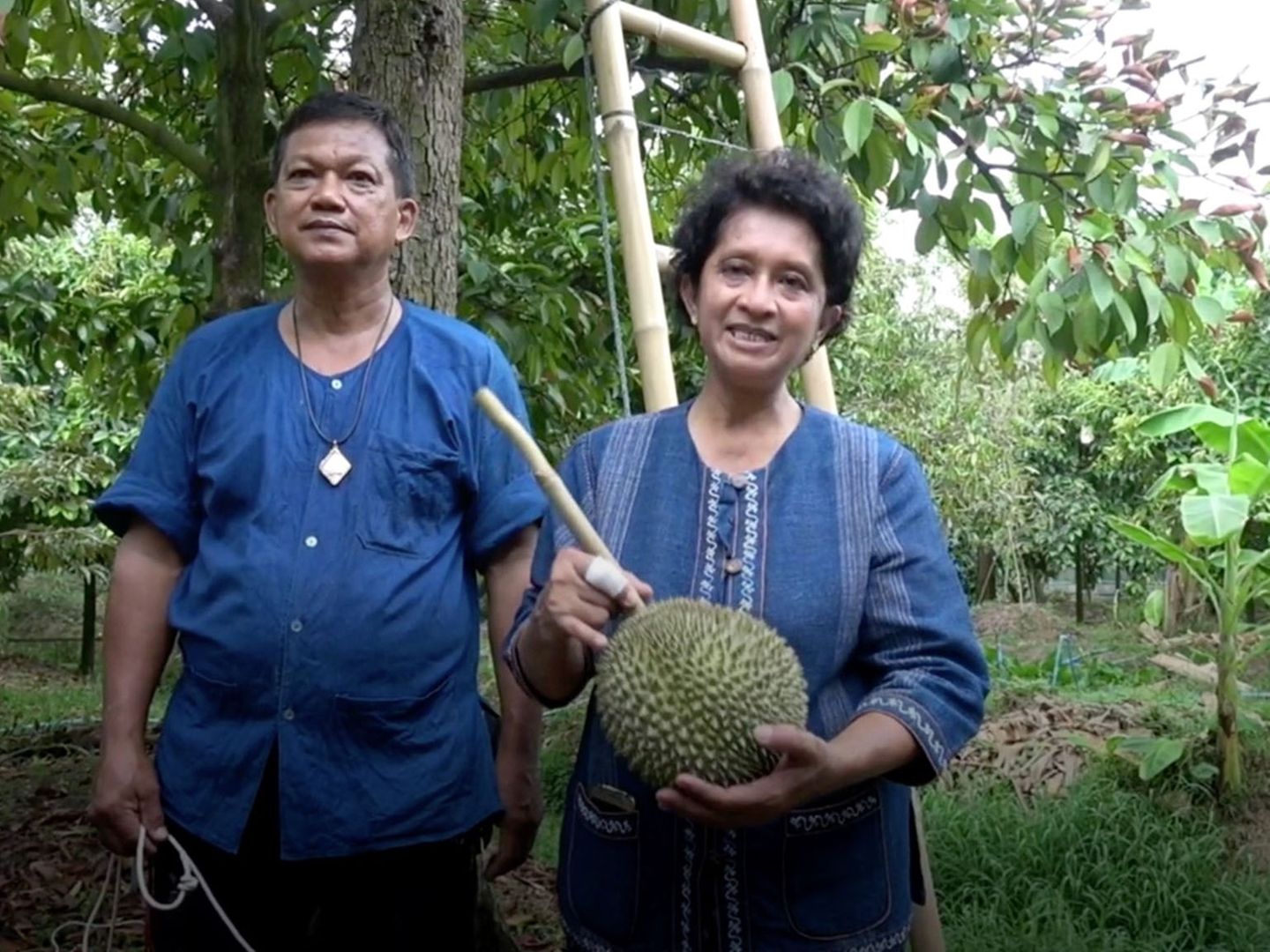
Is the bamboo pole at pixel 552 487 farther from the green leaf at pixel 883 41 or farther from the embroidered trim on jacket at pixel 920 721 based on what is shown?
the green leaf at pixel 883 41

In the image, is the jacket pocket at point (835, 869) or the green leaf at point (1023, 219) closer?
the jacket pocket at point (835, 869)

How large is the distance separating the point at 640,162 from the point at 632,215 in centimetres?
19

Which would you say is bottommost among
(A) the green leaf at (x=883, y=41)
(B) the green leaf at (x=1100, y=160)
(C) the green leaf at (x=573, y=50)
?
(B) the green leaf at (x=1100, y=160)

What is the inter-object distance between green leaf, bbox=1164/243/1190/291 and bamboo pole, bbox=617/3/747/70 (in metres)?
1.02

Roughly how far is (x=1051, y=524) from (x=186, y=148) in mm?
10548

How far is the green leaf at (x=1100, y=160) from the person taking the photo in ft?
9.00

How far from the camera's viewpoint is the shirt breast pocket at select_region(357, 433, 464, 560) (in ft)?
6.36

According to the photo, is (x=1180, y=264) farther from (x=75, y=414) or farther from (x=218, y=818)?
(x=75, y=414)

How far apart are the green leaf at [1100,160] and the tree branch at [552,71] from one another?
913mm

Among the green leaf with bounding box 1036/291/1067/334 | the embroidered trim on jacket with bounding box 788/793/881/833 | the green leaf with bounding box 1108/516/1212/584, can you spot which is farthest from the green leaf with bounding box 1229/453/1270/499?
the embroidered trim on jacket with bounding box 788/793/881/833

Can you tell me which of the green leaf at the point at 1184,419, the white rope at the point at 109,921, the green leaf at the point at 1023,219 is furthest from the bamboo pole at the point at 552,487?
the green leaf at the point at 1184,419

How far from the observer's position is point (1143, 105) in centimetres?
292

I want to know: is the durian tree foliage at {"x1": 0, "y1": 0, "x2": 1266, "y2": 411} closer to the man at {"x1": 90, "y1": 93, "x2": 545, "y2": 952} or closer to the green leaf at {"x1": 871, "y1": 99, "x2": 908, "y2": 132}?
the green leaf at {"x1": 871, "y1": 99, "x2": 908, "y2": 132}

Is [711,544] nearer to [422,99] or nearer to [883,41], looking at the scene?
[422,99]
